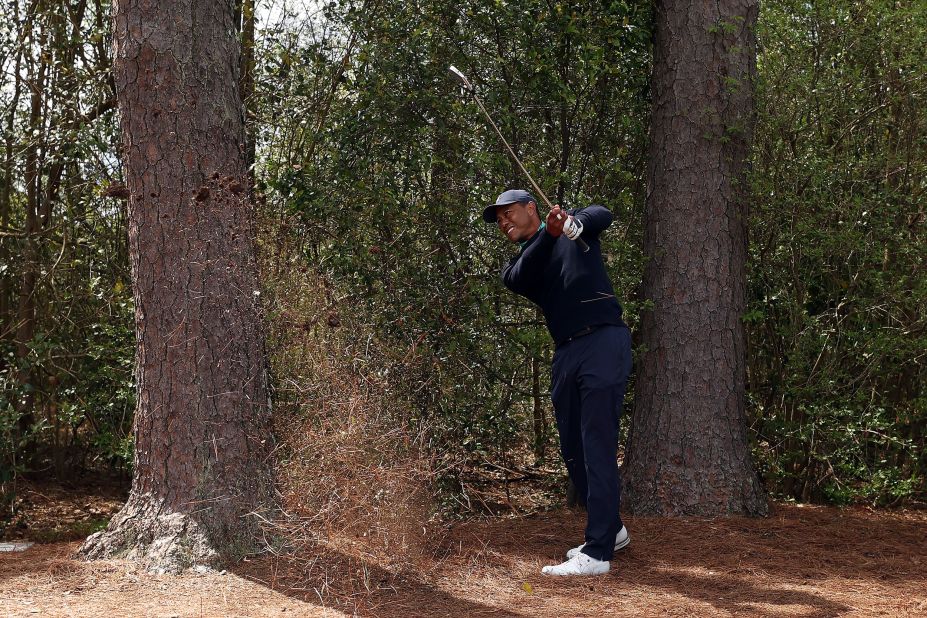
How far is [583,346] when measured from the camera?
183 inches

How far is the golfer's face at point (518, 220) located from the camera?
479 centimetres

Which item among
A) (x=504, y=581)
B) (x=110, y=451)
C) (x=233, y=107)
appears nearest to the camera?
(x=504, y=581)

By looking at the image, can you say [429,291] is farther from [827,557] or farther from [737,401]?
[827,557]

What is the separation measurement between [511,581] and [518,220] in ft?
6.04

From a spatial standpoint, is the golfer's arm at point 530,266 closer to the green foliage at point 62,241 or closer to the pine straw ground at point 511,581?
the pine straw ground at point 511,581

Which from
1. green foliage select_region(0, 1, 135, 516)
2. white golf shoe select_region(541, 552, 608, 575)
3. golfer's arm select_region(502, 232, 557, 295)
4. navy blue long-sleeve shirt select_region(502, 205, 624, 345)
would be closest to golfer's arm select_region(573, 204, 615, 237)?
navy blue long-sleeve shirt select_region(502, 205, 624, 345)

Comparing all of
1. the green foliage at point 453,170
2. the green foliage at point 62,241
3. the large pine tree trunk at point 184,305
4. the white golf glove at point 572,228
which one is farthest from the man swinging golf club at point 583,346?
the green foliage at point 62,241

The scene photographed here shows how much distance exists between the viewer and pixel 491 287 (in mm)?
5742

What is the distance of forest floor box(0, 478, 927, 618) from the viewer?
3.98 metres

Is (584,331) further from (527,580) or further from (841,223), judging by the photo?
(841,223)

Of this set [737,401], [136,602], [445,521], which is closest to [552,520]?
[445,521]

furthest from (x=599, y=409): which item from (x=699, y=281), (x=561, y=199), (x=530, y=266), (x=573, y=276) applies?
(x=561, y=199)

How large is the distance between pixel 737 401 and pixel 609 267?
1.16 m

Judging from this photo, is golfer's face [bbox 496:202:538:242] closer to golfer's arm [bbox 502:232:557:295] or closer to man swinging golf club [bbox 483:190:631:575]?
man swinging golf club [bbox 483:190:631:575]
